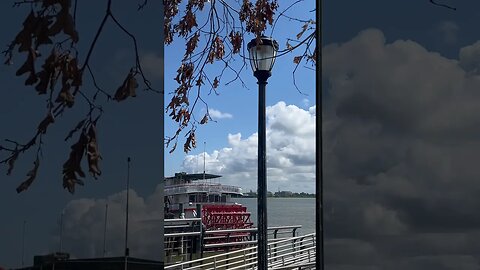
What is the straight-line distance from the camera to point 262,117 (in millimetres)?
4047

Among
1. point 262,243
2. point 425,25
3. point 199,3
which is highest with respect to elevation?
point 199,3

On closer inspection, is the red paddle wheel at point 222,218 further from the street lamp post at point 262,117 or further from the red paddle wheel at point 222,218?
the street lamp post at point 262,117

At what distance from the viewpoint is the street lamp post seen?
379 cm

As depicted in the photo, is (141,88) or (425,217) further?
(141,88)

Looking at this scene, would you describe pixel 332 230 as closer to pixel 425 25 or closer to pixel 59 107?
pixel 425 25

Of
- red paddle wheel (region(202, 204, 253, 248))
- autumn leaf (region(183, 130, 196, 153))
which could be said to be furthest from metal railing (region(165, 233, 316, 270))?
red paddle wheel (region(202, 204, 253, 248))

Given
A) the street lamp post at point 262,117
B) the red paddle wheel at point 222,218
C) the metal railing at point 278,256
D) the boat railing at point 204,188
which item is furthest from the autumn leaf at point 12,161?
the red paddle wheel at point 222,218

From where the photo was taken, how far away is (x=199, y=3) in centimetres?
522

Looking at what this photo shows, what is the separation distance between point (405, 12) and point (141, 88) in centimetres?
123

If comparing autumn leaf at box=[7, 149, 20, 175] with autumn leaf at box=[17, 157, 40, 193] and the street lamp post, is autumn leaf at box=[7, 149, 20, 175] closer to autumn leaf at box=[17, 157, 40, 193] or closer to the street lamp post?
autumn leaf at box=[17, 157, 40, 193]

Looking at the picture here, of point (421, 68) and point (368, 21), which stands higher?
point (368, 21)

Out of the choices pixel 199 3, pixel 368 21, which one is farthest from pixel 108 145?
pixel 199 3

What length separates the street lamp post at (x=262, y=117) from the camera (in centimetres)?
379

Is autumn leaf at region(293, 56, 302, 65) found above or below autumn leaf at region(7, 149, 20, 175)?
above
